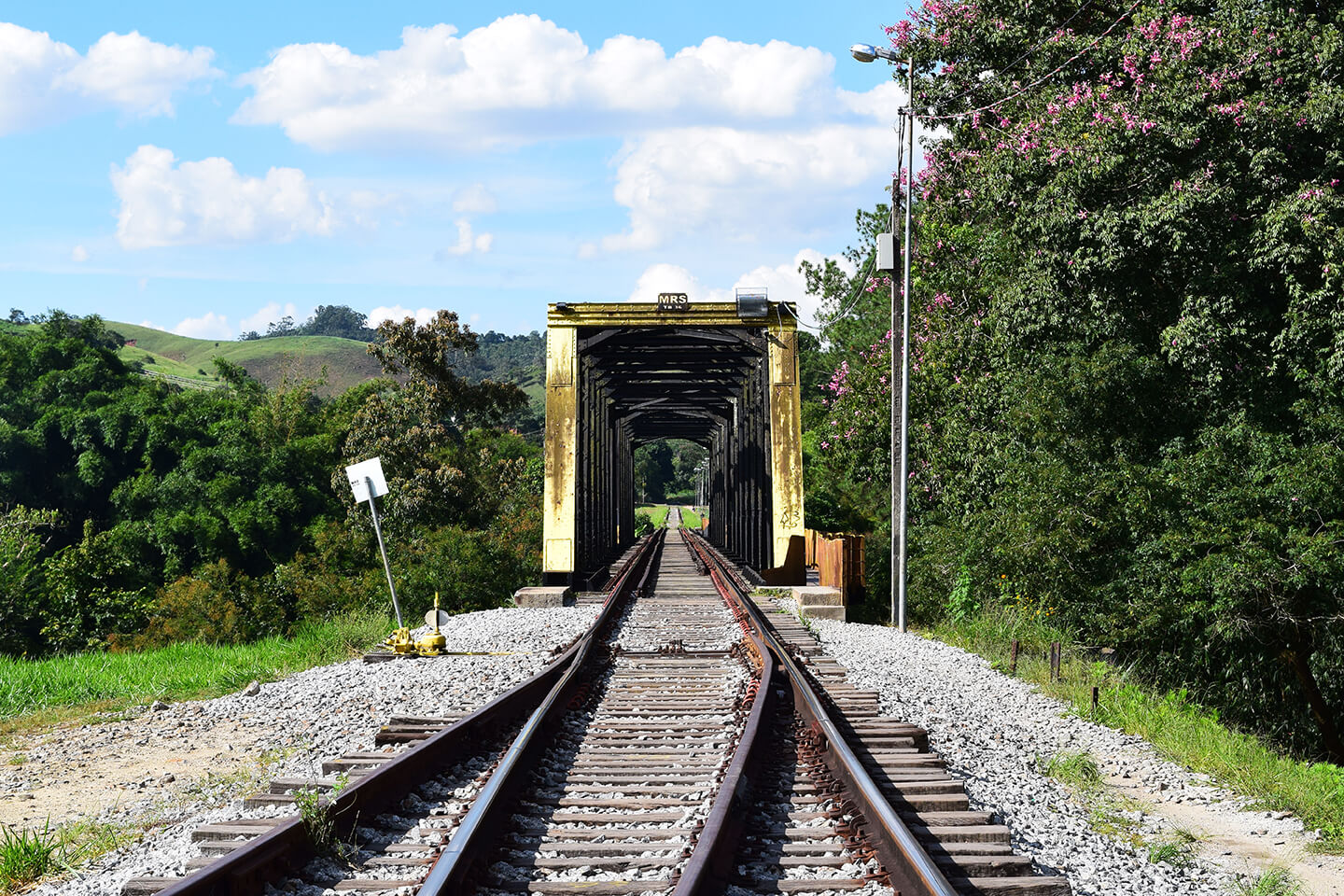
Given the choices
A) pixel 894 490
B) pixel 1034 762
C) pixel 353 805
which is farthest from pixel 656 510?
pixel 353 805

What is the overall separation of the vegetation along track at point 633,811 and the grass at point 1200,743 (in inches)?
71.1

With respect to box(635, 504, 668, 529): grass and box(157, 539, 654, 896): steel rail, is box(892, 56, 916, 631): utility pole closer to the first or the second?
box(157, 539, 654, 896): steel rail

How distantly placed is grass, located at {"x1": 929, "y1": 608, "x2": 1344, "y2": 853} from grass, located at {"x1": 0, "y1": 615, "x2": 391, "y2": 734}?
270 inches

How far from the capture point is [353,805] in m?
4.68

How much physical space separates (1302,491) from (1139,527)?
7.76 feet

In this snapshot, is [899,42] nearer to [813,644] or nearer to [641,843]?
[813,644]

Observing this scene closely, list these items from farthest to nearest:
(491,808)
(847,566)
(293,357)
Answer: (293,357) < (847,566) < (491,808)

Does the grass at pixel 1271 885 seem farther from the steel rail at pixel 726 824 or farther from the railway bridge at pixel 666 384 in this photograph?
the railway bridge at pixel 666 384

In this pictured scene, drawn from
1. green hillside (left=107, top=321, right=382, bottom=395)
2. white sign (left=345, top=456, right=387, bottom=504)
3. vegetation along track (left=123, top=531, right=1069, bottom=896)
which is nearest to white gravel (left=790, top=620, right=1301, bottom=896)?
vegetation along track (left=123, top=531, right=1069, bottom=896)

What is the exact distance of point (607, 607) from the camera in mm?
14609

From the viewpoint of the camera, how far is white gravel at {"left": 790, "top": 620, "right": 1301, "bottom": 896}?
4.51m

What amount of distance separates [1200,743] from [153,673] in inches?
356

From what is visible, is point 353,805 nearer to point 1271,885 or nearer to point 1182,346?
point 1271,885

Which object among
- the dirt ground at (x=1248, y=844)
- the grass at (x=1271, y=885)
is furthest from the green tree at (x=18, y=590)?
the grass at (x=1271, y=885)
